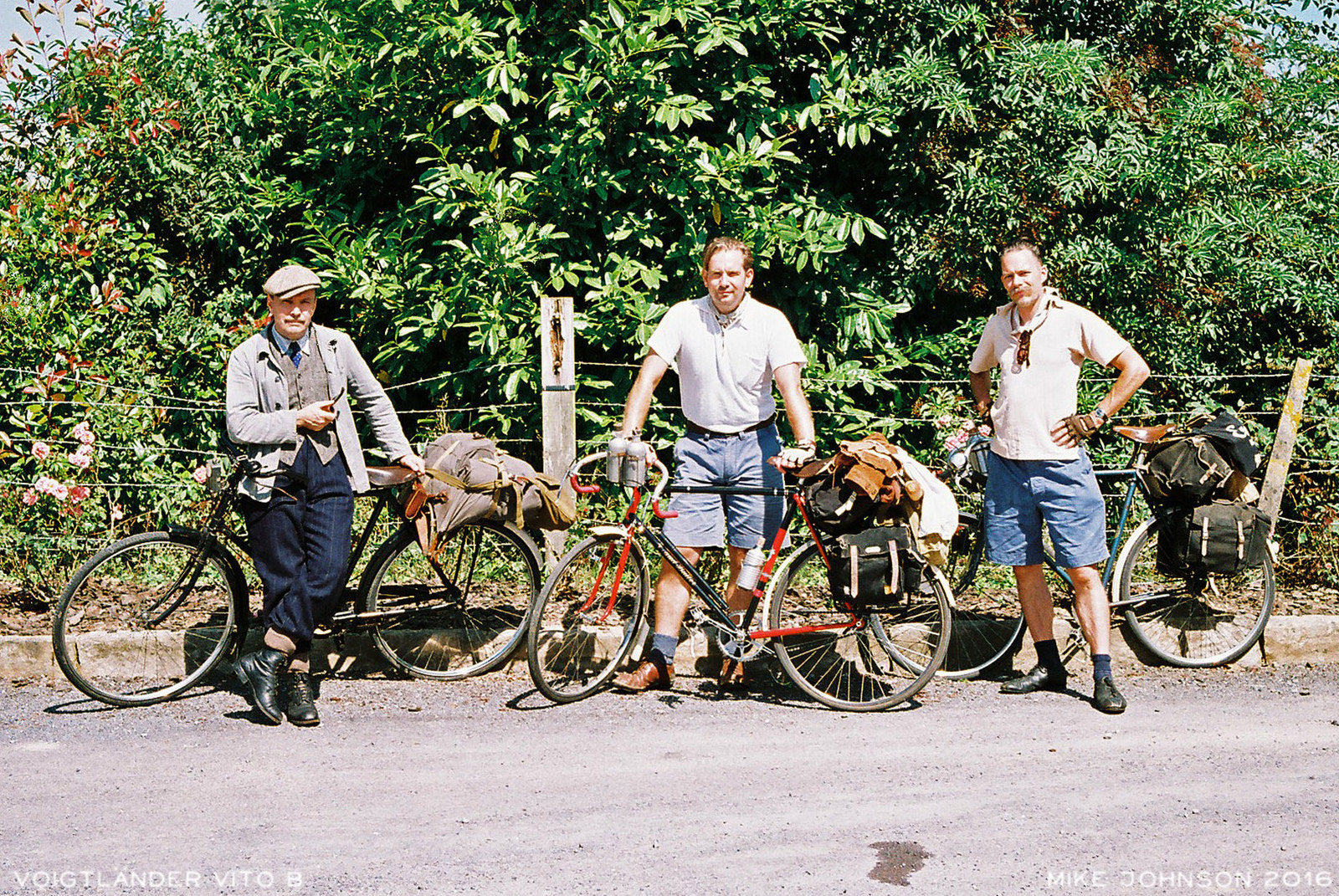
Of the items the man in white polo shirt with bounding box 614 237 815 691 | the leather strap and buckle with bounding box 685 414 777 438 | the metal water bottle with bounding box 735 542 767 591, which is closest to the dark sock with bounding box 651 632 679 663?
the man in white polo shirt with bounding box 614 237 815 691

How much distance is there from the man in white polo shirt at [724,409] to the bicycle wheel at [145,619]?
199 centimetres

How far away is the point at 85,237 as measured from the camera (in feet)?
25.9

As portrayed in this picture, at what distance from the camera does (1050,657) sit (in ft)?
19.0

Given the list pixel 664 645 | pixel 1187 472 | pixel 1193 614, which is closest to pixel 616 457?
pixel 664 645

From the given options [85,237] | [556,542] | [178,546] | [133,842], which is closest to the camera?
[133,842]

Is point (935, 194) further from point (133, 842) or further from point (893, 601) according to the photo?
point (133, 842)

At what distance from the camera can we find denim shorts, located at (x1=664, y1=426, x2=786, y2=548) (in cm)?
557

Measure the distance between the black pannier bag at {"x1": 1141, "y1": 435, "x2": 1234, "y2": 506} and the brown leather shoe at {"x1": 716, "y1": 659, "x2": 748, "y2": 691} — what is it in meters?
2.19

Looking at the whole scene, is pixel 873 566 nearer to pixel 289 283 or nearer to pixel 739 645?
pixel 739 645

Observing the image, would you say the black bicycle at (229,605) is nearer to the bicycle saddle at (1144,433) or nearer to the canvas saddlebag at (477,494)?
the canvas saddlebag at (477,494)

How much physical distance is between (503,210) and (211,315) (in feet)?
8.06

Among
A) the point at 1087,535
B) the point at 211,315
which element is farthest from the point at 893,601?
the point at 211,315

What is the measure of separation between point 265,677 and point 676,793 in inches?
76.1

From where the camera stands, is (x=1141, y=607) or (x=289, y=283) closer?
(x=289, y=283)
